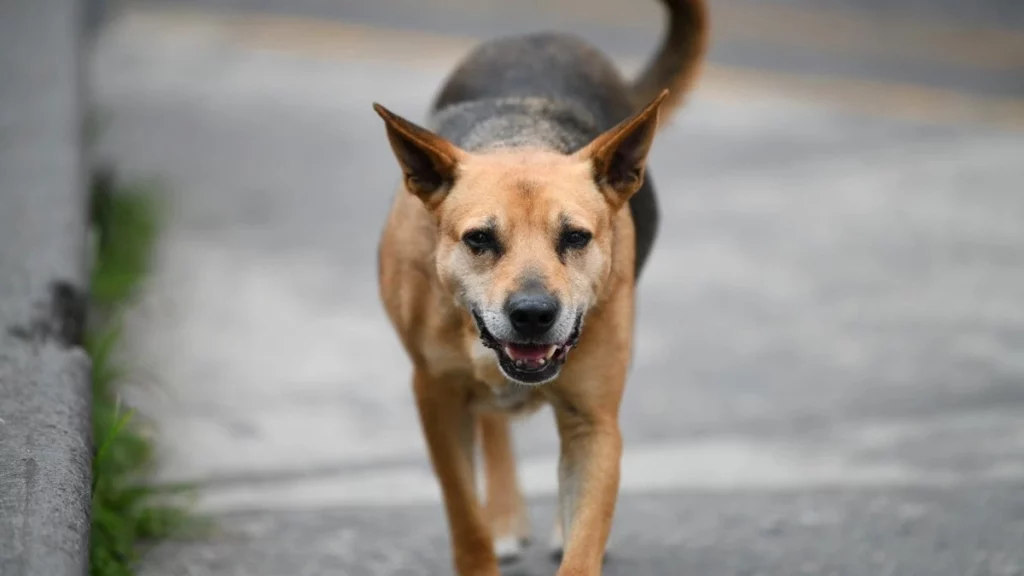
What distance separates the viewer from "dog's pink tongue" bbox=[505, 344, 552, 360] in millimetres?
4027

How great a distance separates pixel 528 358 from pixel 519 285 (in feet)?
0.69

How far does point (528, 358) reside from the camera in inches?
159

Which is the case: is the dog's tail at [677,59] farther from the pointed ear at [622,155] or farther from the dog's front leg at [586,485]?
the dog's front leg at [586,485]

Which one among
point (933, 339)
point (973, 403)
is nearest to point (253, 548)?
point (973, 403)

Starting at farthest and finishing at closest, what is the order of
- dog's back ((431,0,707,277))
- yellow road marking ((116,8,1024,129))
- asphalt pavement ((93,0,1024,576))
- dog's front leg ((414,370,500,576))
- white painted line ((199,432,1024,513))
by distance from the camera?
yellow road marking ((116,8,1024,129)) → white painted line ((199,432,1024,513)) → asphalt pavement ((93,0,1024,576)) → dog's back ((431,0,707,277)) → dog's front leg ((414,370,500,576))

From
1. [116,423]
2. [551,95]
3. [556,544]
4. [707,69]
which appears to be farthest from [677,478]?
[707,69]

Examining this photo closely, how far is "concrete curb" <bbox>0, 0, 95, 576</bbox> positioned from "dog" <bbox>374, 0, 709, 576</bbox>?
1.05 meters

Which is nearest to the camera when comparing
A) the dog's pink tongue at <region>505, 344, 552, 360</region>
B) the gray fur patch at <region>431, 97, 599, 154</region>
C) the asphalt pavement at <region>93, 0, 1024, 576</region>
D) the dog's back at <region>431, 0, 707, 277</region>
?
the dog's pink tongue at <region>505, 344, 552, 360</region>

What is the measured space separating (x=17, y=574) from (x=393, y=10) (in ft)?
36.1

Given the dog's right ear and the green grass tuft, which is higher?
the dog's right ear

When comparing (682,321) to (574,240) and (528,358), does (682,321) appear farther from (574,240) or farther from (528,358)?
(528,358)

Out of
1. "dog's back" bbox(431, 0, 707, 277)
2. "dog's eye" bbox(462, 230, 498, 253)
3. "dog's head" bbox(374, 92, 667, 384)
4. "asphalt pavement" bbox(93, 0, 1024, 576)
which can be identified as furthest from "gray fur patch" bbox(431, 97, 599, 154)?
"asphalt pavement" bbox(93, 0, 1024, 576)

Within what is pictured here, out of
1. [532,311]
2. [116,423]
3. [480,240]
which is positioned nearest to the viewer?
[532,311]

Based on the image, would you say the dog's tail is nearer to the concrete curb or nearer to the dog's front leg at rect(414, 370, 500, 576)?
the dog's front leg at rect(414, 370, 500, 576)
